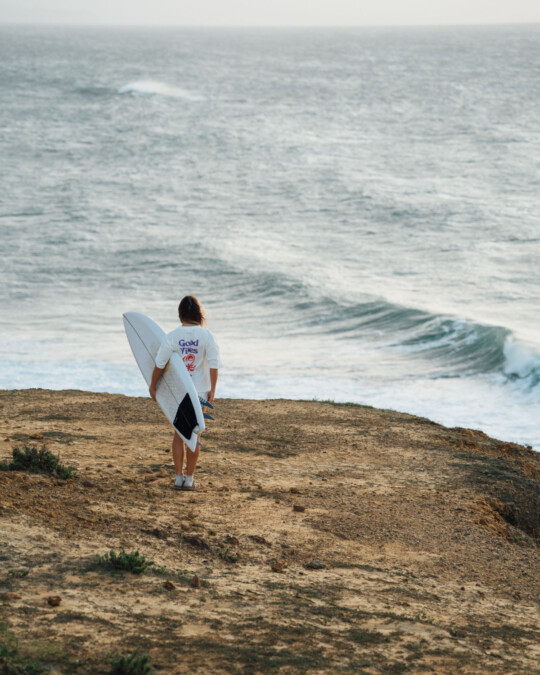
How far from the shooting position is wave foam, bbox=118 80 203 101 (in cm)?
7439

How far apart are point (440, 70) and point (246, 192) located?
6781 cm

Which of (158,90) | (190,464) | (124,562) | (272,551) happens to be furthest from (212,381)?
(158,90)

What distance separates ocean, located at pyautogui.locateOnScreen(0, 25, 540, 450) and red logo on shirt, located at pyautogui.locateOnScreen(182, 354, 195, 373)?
29.7ft

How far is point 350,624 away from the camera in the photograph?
5344 millimetres

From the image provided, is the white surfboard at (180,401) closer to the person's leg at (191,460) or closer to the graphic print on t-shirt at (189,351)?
the graphic print on t-shirt at (189,351)

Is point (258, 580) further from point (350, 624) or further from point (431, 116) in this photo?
point (431, 116)

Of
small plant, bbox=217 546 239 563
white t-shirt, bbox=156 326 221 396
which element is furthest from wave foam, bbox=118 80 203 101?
small plant, bbox=217 546 239 563

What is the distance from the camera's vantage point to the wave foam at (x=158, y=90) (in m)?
74.4

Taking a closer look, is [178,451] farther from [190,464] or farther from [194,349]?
[194,349]

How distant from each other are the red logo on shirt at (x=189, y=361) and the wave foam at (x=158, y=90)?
225ft

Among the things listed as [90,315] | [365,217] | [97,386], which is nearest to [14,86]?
[365,217]

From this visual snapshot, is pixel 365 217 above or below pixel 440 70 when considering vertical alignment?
below

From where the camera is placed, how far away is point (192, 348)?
7.29m

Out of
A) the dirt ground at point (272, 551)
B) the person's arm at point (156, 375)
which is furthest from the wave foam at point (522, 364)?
the person's arm at point (156, 375)
